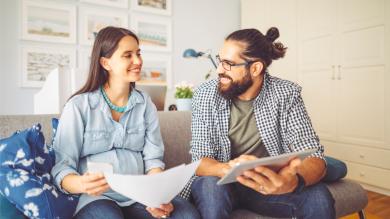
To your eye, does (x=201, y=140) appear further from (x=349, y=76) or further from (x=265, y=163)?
(x=349, y=76)

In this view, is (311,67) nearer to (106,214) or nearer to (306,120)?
(306,120)

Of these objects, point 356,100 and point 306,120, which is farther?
point 356,100

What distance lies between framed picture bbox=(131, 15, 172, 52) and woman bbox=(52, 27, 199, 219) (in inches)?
102

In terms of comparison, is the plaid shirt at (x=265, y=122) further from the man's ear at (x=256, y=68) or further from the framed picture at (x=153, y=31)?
the framed picture at (x=153, y=31)

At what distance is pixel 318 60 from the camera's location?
305 cm

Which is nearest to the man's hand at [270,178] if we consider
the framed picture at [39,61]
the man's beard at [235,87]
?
the man's beard at [235,87]

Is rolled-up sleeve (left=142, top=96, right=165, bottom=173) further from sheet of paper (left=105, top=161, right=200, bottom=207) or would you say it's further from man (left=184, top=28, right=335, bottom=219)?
sheet of paper (left=105, top=161, right=200, bottom=207)

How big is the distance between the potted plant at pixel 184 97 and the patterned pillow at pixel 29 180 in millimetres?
1049

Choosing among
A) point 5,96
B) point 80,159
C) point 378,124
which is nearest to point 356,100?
point 378,124

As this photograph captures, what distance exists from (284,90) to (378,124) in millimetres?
1707

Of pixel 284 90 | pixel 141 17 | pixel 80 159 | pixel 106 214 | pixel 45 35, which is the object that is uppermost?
pixel 141 17

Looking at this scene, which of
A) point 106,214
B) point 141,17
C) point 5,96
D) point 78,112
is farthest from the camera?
point 141,17

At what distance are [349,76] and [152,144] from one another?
2225 mm

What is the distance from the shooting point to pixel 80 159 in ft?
3.62
